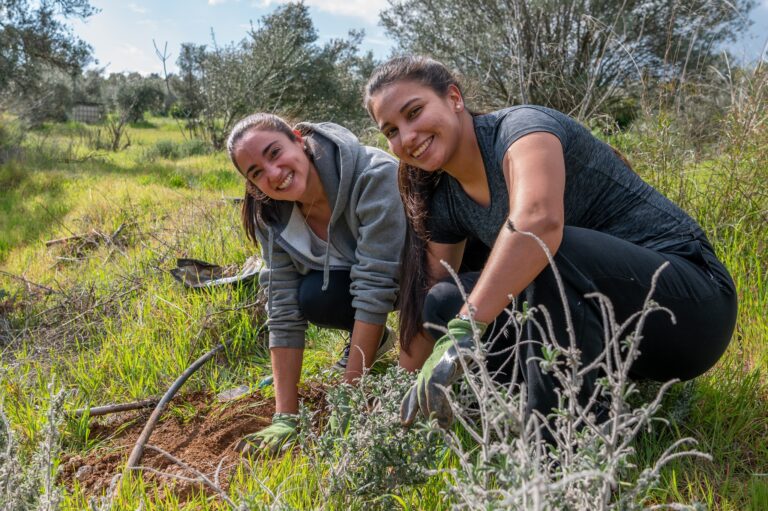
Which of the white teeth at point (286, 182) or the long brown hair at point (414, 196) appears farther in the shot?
the white teeth at point (286, 182)

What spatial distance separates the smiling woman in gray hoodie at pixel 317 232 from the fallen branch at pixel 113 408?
59 centimetres

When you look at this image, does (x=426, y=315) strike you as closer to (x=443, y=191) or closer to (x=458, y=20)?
(x=443, y=191)

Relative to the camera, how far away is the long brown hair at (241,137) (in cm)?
260

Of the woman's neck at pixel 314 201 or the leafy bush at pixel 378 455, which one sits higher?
the woman's neck at pixel 314 201

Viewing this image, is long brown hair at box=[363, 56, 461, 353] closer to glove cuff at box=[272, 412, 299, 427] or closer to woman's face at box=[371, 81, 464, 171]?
woman's face at box=[371, 81, 464, 171]

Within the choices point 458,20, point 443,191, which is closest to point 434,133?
point 443,191

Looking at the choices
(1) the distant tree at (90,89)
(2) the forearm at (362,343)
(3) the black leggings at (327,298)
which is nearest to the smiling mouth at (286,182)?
(3) the black leggings at (327,298)

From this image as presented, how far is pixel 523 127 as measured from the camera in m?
1.88

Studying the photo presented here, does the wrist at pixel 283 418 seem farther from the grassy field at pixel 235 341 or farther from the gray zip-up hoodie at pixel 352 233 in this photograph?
the gray zip-up hoodie at pixel 352 233

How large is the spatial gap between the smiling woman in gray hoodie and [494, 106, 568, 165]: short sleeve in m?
0.75

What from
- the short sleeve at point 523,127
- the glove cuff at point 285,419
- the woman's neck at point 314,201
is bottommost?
the glove cuff at point 285,419

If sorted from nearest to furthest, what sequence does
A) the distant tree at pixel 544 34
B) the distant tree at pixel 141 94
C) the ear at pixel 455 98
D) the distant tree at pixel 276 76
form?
the ear at pixel 455 98, the distant tree at pixel 544 34, the distant tree at pixel 276 76, the distant tree at pixel 141 94

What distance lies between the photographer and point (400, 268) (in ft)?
8.52

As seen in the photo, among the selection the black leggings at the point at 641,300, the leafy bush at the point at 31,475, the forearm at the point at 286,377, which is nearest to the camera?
the leafy bush at the point at 31,475
